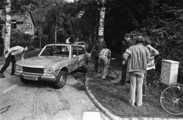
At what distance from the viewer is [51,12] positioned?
31.5 meters

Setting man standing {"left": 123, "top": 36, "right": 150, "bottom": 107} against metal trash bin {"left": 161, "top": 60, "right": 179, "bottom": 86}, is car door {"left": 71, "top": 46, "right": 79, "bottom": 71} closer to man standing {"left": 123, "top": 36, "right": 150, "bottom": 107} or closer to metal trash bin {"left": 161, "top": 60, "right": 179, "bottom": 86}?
man standing {"left": 123, "top": 36, "right": 150, "bottom": 107}

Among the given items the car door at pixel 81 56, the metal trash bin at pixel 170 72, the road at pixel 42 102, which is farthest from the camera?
the car door at pixel 81 56

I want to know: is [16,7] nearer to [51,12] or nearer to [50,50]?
[50,50]

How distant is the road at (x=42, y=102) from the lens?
3.77 metres

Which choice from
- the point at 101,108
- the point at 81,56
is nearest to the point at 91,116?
the point at 101,108

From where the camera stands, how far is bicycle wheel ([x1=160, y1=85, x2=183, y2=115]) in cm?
396

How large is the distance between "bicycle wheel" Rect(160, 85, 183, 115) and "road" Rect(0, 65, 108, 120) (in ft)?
5.71

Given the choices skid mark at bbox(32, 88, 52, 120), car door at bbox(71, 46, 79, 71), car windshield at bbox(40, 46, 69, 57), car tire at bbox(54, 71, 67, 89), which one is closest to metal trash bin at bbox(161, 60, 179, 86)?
car door at bbox(71, 46, 79, 71)

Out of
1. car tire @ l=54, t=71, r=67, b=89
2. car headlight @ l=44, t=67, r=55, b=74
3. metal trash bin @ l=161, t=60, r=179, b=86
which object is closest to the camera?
car headlight @ l=44, t=67, r=55, b=74

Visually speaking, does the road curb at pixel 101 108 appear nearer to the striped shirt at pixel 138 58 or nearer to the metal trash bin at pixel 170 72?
the striped shirt at pixel 138 58

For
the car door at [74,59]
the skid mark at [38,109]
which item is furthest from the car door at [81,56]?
the skid mark at [38,109]

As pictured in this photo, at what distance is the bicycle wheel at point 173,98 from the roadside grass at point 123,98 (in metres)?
0.20

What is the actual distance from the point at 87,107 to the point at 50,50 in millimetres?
3803

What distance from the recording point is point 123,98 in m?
4.71
